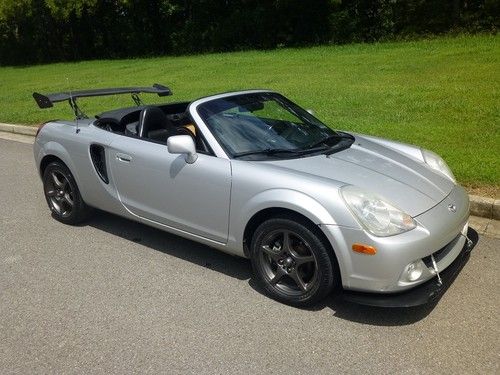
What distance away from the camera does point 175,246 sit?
4.75 metres

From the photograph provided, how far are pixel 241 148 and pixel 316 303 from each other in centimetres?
129

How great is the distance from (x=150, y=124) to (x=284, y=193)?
1.75 metres

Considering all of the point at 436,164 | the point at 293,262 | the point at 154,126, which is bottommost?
the point at 293,262

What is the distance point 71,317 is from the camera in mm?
3613

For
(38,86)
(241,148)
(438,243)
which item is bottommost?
(38,86)

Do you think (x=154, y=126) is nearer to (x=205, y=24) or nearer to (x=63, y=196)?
(x=63, y=196)

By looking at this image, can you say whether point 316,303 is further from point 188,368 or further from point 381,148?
point 381,148

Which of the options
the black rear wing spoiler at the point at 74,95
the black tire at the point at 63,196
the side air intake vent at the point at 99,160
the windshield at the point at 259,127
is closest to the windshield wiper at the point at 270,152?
the windshield at the point at 259,127

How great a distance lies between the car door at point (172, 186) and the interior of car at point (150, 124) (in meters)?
0.18

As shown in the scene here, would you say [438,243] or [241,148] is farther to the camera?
[241,148]

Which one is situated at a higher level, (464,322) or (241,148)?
(241,148)

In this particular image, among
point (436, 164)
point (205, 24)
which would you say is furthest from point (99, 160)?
point (205, 24)

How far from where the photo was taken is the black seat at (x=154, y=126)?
468 cm

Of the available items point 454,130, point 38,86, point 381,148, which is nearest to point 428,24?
point 38,86
